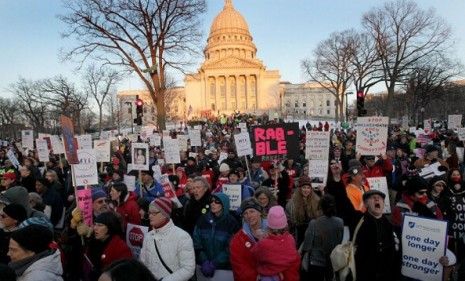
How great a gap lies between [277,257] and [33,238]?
7.23 ft

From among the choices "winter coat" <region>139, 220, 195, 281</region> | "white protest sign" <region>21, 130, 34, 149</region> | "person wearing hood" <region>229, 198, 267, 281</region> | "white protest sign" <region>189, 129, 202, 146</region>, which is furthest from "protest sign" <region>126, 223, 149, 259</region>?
"white protest sign" <region>21, 130, 34, 149</region>

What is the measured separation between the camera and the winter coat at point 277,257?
419 cm

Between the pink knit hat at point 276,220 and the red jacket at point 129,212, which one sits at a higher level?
the pink knit hat at point 276,220

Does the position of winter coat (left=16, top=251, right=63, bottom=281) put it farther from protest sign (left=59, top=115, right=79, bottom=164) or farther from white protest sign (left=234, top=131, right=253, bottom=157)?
white protest sign (left=234, top=131, right=253, bottom=157)

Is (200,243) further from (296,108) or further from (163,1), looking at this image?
(296,108)

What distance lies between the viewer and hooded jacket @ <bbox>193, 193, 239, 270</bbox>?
197 inches

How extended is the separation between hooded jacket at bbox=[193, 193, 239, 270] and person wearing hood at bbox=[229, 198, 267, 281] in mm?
428

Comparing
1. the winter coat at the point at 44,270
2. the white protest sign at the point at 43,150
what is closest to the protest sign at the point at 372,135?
the winter coat at the point at 44,270

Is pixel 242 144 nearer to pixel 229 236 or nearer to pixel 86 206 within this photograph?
pixel 86 206

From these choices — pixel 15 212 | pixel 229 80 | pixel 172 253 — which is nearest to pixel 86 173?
pixel 15 212

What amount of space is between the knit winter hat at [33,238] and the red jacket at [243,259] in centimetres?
183

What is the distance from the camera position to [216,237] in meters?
5.02

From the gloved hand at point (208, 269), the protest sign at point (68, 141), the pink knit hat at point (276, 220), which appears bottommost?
the gloved hand at point (208, 269)

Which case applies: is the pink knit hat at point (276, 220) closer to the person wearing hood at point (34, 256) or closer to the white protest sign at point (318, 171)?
the person wearing hood at point (34, 256)
